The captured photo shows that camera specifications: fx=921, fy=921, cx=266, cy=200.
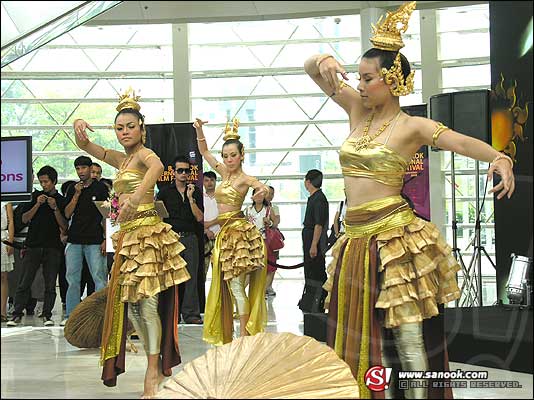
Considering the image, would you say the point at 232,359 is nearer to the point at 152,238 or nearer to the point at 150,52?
the point at 152,238

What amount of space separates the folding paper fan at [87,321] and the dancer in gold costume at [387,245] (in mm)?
2357

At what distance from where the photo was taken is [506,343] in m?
4.52

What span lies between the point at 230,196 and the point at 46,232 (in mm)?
1301

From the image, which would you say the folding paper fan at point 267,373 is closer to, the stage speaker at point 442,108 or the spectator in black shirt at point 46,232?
the spectator in black shirt at point 46,232

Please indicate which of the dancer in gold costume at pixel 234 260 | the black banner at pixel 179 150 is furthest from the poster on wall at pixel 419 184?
the black banner at pixel 179 150

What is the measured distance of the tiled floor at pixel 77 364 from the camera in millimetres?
2982

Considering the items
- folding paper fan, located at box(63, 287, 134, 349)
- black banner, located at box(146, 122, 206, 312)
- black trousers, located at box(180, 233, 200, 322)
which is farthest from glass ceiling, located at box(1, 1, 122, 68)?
black trousers, located at box(180, 233, 200, 322)

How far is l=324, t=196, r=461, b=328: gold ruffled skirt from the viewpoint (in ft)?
10.5

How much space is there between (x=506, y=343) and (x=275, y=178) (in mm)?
2034

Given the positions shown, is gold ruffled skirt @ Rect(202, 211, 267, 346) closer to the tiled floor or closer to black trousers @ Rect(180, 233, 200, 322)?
the tiled floor

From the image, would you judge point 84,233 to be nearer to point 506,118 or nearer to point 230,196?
point 230,196

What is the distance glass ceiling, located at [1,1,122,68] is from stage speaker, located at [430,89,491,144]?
9.63 ft

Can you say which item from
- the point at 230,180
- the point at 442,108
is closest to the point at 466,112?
the point at 442,108

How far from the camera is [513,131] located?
5453mm
